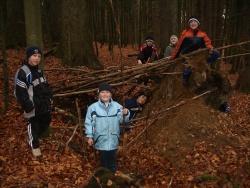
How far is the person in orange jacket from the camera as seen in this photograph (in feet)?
28.3

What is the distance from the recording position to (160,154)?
25.5ft

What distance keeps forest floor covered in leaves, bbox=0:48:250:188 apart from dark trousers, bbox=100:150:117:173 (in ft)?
0.94

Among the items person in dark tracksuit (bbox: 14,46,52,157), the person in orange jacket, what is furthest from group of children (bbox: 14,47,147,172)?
the person in orange jacket

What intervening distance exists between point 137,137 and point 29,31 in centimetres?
294

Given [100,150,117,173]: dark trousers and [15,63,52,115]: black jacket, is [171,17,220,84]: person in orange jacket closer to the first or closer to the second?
[100,150,117,173]: dark trousers

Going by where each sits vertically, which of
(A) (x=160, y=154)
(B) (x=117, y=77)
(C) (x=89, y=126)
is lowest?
(A) (x=160, y=154)

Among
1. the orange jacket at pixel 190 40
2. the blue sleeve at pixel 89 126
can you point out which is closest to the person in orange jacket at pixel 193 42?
the orange jacket at pixel 190 40

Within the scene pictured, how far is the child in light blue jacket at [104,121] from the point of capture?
6.42 m

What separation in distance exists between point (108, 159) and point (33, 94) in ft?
5.37

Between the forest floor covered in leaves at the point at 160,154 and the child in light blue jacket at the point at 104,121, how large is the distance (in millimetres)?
581

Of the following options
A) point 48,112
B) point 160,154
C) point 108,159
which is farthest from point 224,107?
point 48,112

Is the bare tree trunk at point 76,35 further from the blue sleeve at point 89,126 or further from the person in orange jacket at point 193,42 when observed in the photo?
the blue sleeve at point 89,126

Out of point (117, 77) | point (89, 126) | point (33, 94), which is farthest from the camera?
point (117, 77)

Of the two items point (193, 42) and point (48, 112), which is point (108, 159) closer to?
point (48, 112)
